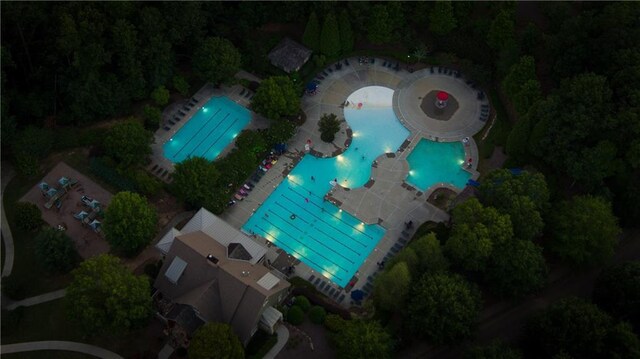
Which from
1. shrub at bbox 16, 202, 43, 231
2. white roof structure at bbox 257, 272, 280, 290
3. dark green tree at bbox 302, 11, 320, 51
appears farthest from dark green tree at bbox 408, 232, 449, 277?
shrub at bbox 16, 202, 43, 231

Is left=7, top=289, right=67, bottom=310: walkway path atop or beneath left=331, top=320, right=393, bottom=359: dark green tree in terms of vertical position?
beneath

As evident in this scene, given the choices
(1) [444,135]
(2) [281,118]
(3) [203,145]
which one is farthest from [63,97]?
(1) [444,135]

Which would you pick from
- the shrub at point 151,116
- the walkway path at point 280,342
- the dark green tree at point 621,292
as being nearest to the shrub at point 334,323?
the walkway path at point 280,342

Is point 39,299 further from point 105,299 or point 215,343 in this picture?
point 215,343

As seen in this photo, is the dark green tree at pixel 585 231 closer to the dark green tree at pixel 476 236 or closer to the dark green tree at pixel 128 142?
the dark green tree at pixel 476 236

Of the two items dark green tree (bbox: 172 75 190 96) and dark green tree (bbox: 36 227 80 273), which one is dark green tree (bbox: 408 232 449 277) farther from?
dark green tree (bbox: 172 75 190 96)

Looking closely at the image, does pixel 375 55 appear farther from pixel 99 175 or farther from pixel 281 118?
pixel 99 175
